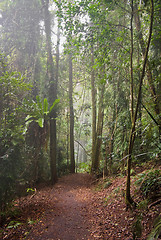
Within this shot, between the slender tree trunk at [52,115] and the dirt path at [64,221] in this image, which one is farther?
the slender tree trunk at [52,115]

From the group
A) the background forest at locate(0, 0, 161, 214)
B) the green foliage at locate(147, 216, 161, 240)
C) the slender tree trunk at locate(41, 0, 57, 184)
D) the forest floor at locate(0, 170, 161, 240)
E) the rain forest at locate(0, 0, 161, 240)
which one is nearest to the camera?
the green foliage at locate(147, 216, 161, 240)

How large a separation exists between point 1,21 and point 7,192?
10.3 m

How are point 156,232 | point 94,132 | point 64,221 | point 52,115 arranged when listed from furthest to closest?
point 94,132
point 52,115
point 64,221
point 156,232

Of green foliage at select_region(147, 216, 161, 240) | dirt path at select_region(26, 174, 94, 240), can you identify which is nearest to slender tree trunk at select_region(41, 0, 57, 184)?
dirt path at select_region(26, 174, 94, 240)

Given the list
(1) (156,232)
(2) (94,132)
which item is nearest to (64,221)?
(1) (156,232)

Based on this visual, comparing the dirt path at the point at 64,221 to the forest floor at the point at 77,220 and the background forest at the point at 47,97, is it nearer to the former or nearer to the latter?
the forest floor at the point at 77,220

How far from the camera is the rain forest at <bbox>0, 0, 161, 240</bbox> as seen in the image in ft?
11.6

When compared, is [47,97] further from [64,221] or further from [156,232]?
[156,232]

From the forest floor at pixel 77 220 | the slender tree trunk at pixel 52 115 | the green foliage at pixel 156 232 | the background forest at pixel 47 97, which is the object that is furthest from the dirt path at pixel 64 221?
the green foliage at pixel 156 232

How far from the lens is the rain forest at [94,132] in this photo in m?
3.52

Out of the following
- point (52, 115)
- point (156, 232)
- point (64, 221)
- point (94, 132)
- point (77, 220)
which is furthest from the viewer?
point (94, 132)

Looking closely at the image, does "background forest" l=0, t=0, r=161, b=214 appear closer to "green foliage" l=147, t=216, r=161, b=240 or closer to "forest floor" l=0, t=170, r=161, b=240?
"forest floor" l=0, t=170, r=161, b=240

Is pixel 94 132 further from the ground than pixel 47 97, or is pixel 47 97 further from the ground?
pixel 47 97

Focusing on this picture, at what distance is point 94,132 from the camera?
32.2 feet
